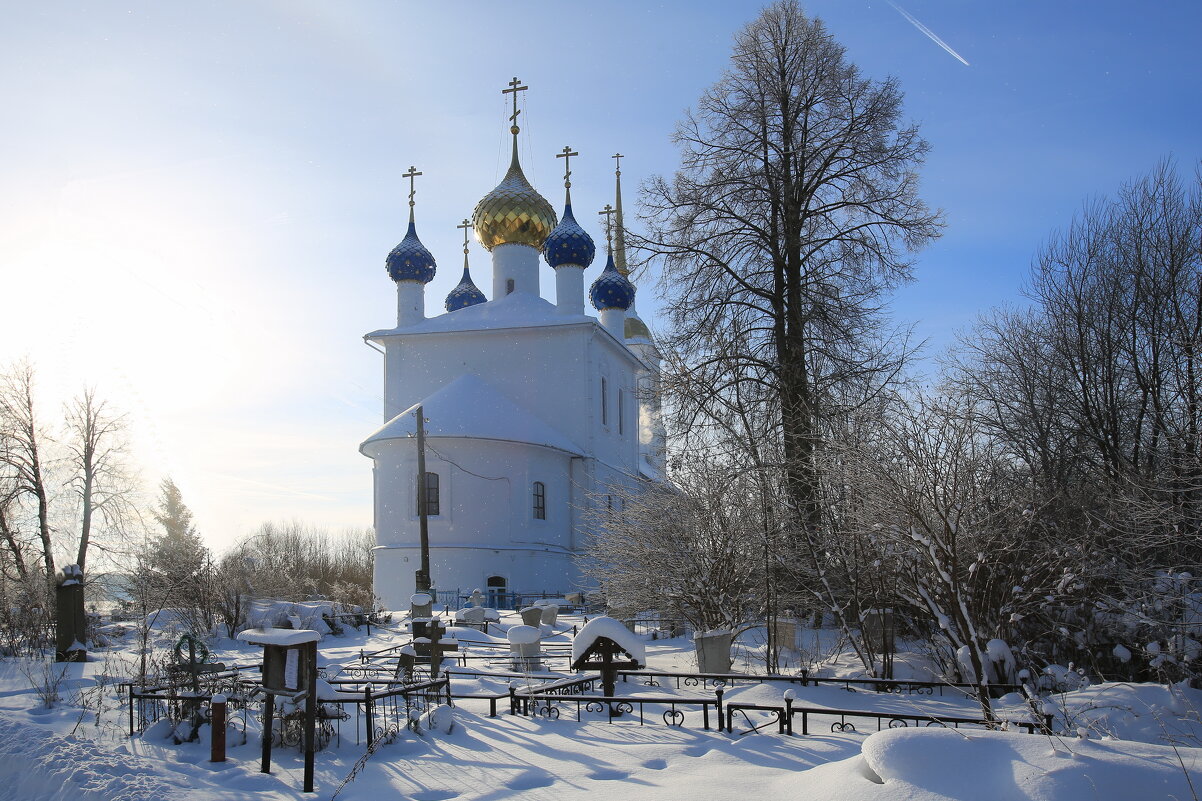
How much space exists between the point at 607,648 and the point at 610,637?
0.13 m

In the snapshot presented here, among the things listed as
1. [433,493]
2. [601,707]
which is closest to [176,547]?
[433,493]

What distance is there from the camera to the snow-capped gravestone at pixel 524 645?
41.6ft

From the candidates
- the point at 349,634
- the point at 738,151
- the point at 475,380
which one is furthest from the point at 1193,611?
the point at 475,380

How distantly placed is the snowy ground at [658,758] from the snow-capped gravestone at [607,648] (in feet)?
1.66

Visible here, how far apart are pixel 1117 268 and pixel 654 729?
10814mm

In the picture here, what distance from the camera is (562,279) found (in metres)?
31.9

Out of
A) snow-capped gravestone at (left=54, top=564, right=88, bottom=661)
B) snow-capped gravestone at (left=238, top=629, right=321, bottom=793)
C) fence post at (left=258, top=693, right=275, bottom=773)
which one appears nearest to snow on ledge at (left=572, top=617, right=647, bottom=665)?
snow-capped gravestone at (left=238, top=629, right=321, bottom=793)

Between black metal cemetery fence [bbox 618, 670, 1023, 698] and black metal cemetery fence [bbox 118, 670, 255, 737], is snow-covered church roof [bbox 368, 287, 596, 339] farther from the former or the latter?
black metal cemetery fence [bbox 118, 670, 255, 737]

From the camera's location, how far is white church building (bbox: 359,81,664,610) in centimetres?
2709

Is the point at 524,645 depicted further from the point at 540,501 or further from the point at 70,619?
the point at 540,501

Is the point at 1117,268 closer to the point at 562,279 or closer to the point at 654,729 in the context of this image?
the point at 654,729

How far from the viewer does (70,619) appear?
15.2 metres

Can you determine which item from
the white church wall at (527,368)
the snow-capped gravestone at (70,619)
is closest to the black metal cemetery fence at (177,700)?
the snow-capped gravestone at (70,619)

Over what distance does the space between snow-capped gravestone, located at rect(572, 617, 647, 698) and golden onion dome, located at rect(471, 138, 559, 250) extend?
2418 cm
